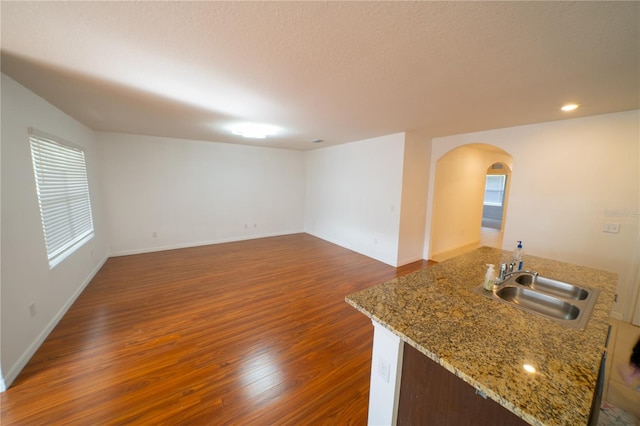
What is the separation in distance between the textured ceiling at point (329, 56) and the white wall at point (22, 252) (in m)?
0.28

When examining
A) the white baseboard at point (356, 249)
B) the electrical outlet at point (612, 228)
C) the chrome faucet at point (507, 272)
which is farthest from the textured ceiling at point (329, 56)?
the white baseboard at point (356, 249)

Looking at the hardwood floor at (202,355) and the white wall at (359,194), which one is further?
the white wall at (359,194)

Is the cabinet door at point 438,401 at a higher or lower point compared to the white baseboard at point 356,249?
higher

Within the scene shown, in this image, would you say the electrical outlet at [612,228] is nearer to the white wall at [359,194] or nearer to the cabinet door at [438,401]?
the white wall at [359,194]

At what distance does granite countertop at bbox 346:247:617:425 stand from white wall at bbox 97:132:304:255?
16.3 ft

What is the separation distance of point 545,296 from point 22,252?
13.4ft

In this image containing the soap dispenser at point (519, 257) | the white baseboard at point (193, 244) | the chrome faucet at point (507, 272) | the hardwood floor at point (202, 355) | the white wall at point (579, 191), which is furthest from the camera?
the white baseboard at point (193, 244)

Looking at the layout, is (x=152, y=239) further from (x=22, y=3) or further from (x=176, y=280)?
(x=22, y=3)

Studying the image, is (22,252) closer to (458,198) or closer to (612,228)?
(612,228)

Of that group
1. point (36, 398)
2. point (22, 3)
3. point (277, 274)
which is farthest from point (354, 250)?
point (22, 3)

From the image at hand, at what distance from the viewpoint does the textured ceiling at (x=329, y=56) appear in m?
1.15

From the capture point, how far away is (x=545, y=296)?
1.55 m

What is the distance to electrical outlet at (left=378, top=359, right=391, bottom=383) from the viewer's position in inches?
47.1

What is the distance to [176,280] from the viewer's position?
11.6 ft
